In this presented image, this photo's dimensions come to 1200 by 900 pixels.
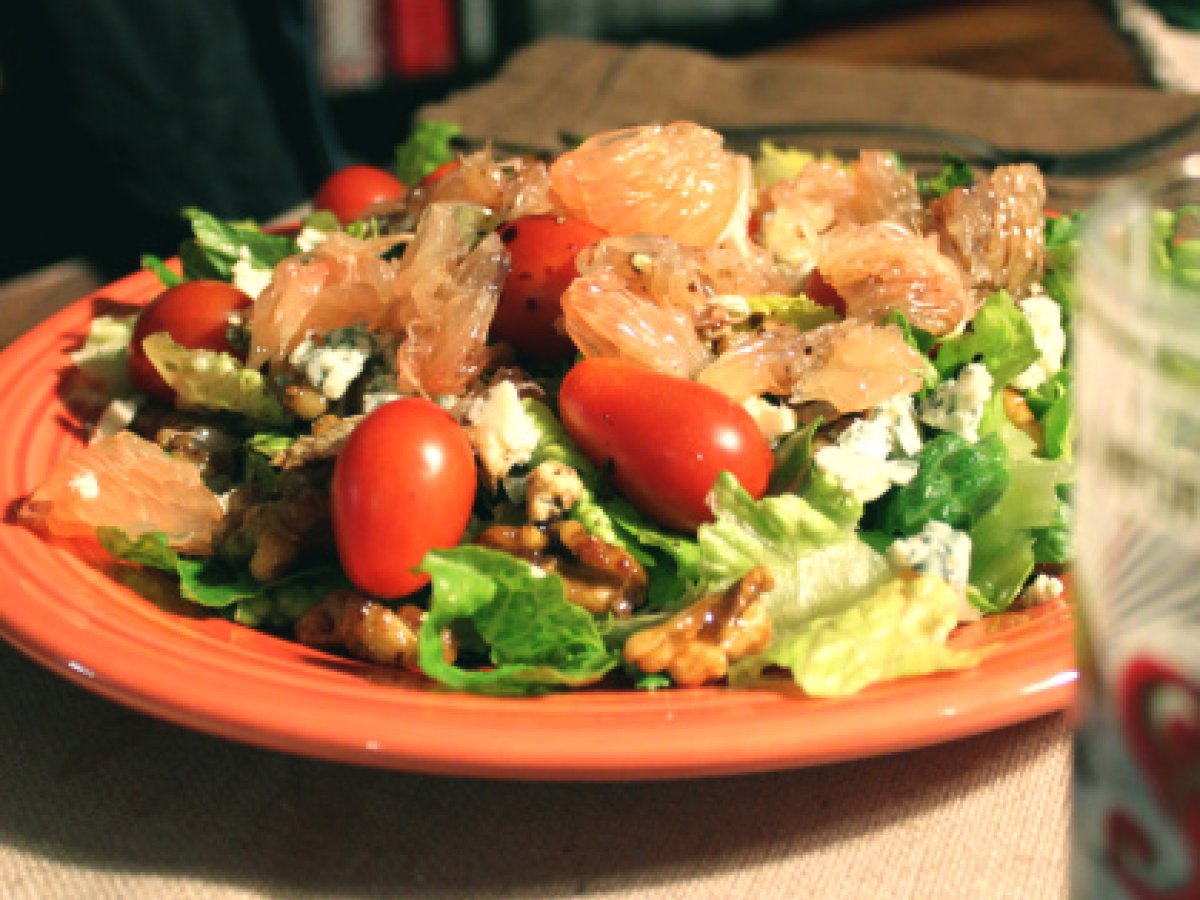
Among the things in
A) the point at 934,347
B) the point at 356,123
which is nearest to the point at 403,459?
the point at 934,347

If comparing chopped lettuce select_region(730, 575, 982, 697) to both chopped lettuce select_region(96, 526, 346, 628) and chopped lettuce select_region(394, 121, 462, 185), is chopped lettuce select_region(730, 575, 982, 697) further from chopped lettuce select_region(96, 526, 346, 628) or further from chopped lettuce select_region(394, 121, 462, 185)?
chopped lettuce select_region(394, 121, 462, 185)

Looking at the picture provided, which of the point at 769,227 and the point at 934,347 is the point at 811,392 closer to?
the point at 934,347

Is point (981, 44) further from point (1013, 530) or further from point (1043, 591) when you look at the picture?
point (1043, 591)

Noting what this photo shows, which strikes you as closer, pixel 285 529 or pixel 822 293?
pixel 285 529

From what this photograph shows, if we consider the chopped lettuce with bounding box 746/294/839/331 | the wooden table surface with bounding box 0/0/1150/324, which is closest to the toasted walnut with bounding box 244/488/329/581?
the chopped lettuce with bounding box 746/294/839/331

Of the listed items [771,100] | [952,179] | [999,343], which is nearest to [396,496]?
[999,343]
